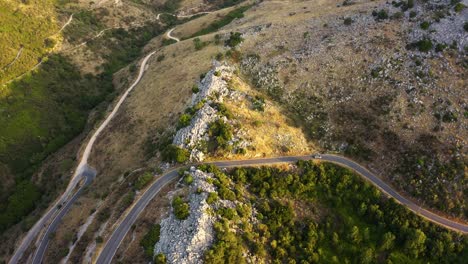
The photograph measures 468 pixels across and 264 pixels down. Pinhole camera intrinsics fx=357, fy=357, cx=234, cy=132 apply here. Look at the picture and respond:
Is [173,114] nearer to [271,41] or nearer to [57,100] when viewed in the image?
[271,41]

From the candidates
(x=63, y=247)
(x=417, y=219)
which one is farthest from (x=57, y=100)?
(x=417, y=219)

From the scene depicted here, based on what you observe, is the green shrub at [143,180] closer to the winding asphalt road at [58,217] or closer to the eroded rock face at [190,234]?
the eroded rock face at [190,234]

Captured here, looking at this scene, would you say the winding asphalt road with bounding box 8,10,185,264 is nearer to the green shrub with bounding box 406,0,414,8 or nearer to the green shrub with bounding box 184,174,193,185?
the green shrub with bounding box 184,174,193,185

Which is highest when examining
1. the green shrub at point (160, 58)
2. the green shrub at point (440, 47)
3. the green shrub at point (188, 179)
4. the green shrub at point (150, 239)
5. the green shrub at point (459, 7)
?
the green shrub at point (160, 58)

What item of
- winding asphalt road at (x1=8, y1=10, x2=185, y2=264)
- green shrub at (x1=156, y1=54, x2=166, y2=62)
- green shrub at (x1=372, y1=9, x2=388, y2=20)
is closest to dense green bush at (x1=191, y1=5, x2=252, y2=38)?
green shrub at (x1=156, y1=54, x2=166, y2=62)

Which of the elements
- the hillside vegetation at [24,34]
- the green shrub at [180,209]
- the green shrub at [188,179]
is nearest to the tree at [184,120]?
the green shrub at [188,179]

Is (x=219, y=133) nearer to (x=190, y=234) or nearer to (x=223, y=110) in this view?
(x=223, y=110)
